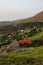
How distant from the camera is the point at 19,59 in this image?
2156 centimetres

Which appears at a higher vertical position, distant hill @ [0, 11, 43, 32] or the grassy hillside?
distant hill @ [0, 11, 43, 32]

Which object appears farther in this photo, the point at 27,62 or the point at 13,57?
the point at 13,57

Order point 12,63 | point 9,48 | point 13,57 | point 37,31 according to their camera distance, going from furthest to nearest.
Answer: point 37,31
point 9,48
point 13,57
point 12,63

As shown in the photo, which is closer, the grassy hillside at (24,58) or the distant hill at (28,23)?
the grassy hillside at (24,58)

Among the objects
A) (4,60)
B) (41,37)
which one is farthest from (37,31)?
(4,60)

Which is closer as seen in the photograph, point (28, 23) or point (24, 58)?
point (24, 58)

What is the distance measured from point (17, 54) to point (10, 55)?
2.25 feet

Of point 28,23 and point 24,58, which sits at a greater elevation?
point 28,23

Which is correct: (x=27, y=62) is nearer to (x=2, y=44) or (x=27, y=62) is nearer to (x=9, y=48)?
(x=9, y=48)

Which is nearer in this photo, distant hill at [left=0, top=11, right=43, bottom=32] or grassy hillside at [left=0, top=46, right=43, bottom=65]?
grassy hillside at [left=0, top=46, right=43, bottom=65]

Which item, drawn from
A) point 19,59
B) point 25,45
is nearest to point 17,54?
point 19,59

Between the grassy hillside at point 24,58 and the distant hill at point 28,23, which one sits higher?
the distant hill at point 28,23

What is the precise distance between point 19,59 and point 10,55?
2198mm

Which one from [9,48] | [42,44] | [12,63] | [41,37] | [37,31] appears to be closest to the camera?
[12,63]
